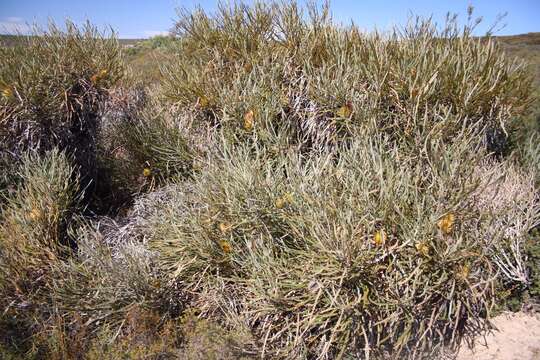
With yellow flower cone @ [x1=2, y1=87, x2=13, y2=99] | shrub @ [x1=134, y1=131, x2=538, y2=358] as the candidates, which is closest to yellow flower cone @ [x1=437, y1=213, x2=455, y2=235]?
shrub @ [x1=134, y1=131, x2=538, y2=358]

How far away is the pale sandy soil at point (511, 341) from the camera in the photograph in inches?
114

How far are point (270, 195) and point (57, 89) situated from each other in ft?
9.64

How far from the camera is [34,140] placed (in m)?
4.37

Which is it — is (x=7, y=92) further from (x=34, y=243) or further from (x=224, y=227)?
(x=224, y=227)

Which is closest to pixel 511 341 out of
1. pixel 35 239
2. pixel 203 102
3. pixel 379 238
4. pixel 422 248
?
pixel 422 248

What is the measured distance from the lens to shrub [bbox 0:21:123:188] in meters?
4.16

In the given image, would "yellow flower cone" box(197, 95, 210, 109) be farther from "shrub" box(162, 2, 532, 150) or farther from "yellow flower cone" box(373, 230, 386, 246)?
"yellow flower cone" box(373, 230, 386, 246)

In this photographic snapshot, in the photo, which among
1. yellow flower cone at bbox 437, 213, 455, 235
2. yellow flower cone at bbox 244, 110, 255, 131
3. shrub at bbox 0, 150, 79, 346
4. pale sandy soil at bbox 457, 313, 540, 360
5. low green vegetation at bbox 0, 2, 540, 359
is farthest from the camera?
yellow flower cone at bbox 244, 110, 255, 131

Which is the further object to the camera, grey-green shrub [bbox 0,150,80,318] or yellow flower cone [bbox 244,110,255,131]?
yellow flower cone [bbox 244,110,255,131]

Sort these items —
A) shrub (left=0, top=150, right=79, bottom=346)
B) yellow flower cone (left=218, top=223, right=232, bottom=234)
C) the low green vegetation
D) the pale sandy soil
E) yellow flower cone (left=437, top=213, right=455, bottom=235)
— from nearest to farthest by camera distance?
yellow flower cone (left=437, top=213, right=455, bottom=235), the low green vegetation, the pale sandy soil, yellow flower cone (left=218, top=223, right=232, bottom=234), shrub (left=0, top=150, right=79, bottom=346)

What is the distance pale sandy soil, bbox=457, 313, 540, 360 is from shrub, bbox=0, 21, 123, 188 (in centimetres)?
411

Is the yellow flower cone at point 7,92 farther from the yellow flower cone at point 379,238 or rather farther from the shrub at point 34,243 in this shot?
the yellow flower cone at point 379,238

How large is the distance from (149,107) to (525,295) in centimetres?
414

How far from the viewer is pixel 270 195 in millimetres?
2990
